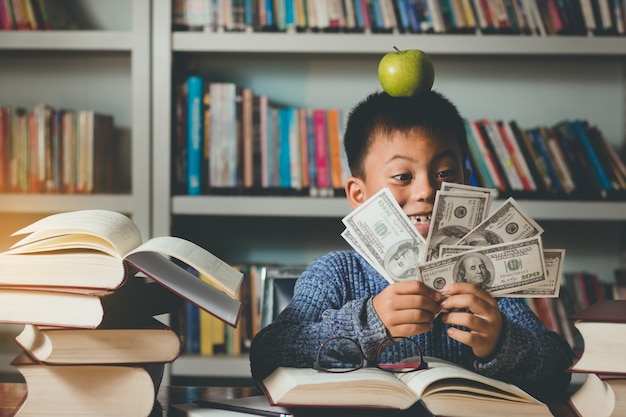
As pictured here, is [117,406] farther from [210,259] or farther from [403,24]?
[403,24]

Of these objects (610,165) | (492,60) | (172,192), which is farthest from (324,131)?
(610,165)

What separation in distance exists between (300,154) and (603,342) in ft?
4.53

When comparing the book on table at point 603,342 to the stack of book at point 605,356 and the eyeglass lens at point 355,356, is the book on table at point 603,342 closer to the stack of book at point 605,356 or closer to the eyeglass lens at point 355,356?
the stack of book at point 605,356

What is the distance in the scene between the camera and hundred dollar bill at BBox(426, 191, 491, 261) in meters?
0.94

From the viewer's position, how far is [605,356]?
2.62 feet

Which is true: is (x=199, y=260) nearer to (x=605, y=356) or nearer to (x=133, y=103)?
(x=605, y=356)

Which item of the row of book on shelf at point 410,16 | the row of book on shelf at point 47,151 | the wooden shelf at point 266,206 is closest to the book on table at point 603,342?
the wooden shelf at point 266,206

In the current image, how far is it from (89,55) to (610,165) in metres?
1.71

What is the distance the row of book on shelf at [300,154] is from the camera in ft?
6.80

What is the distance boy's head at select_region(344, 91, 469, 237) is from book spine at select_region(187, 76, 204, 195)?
2.86 ft

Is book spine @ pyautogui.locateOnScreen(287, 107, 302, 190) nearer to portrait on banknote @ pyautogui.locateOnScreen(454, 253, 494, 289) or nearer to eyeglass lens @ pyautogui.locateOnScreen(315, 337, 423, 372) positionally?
eyeglass lens @ pyautogui.locateOnScreen(315, 337, 423, 372)

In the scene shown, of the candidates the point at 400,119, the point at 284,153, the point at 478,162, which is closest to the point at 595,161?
the point at 478,162

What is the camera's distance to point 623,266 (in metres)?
2.31

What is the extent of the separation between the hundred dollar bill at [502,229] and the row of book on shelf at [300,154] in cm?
114
